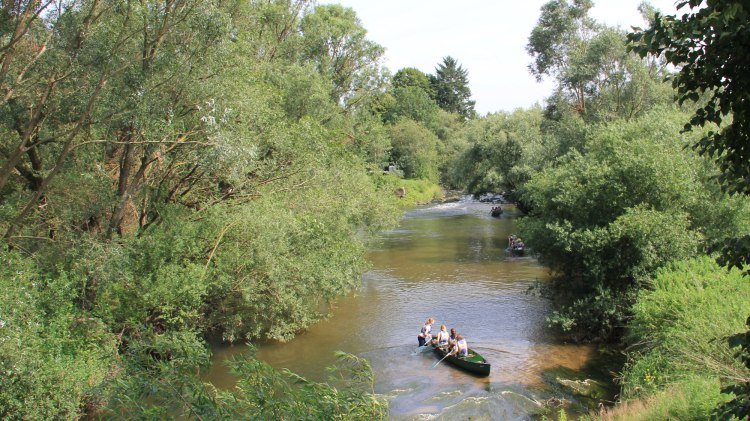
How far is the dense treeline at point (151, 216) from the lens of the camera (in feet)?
35.4

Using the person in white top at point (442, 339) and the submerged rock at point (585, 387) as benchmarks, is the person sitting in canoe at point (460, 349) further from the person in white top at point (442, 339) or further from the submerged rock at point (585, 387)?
the submerged rock at point (585, 387)

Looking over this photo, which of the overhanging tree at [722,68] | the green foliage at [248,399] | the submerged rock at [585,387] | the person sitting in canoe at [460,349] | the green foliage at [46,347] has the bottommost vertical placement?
the submerged rock at [585,387]

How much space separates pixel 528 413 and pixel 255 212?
10.4 meters

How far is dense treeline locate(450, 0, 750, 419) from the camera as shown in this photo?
19.3ft

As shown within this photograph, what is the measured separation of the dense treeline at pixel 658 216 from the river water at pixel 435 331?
1895 millimetres

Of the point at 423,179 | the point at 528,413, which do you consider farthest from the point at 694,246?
the point at 423,179

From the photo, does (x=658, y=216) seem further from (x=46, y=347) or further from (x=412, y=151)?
(x=412, y=151)

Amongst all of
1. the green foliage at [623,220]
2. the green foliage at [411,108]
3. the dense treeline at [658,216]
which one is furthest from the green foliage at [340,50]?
the green foliage at [411,108]

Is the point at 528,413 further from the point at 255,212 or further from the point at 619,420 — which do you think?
the point at 255,212

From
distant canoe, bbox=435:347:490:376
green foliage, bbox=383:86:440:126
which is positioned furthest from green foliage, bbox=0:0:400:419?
green foliage, bbox=383:86:440:126

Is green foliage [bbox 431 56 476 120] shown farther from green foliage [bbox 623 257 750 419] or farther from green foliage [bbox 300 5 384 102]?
green foliage [bbox 623 257 750 419]

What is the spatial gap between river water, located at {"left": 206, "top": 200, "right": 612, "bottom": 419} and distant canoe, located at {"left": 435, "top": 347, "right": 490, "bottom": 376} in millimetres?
232

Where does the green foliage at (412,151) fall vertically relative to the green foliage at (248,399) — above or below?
above

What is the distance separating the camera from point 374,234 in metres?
29.8
